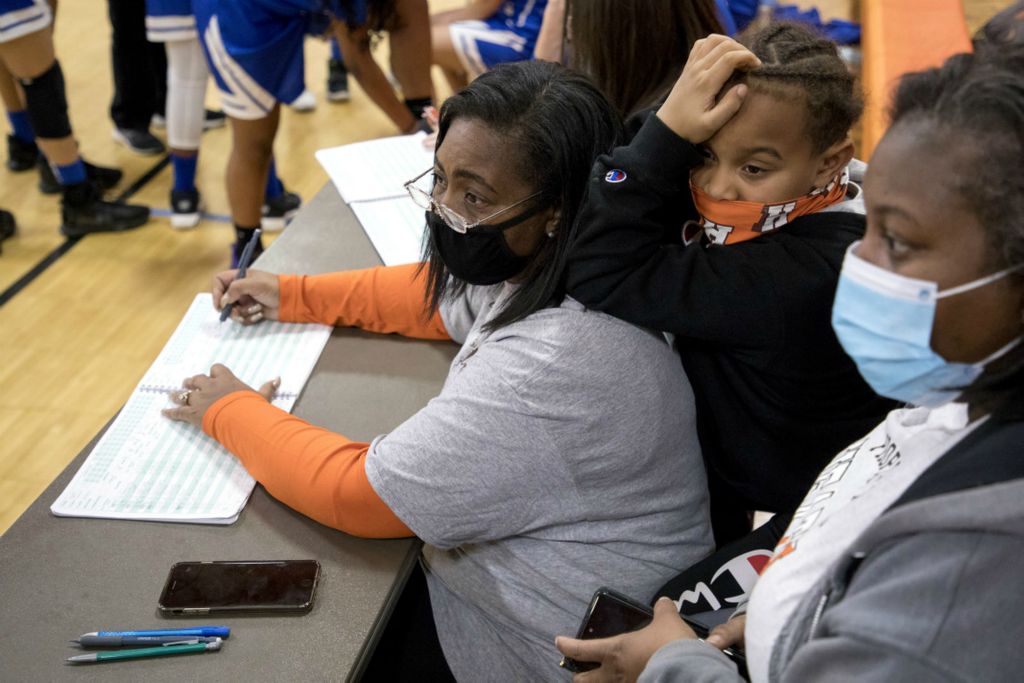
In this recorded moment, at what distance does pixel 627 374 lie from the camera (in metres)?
1.14

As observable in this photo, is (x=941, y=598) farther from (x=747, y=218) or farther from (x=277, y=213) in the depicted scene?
(x=277, y=213)

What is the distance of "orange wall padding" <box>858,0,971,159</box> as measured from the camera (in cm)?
337

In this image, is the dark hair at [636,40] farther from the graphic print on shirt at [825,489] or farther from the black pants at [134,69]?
the black pants at [134,69]

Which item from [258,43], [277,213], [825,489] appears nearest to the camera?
[825,489]

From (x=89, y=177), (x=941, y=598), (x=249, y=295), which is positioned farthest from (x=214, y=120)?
(x=941, y=598)

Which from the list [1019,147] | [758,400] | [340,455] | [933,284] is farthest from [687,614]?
[1019,147]

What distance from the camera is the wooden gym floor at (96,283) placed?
2559 millimetres

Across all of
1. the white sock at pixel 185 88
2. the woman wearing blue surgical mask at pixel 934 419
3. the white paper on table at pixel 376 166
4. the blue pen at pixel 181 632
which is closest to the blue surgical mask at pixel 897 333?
the woman wearing blue surgical mask at pixel 934 419

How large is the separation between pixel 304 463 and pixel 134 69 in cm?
307

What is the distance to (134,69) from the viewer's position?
3762mm

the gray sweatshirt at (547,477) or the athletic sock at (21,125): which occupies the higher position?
the gray sweatshirt at (547,477)

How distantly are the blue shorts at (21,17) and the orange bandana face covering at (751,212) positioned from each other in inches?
99.4

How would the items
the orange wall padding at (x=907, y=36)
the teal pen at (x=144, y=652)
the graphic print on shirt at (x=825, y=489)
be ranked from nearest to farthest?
the graphic print on shirt at (x=825, y=489), the teal pen at (x=144, y=652), the orange wall padding at (x=907, y=36)

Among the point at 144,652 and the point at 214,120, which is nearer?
the point at 144,652
